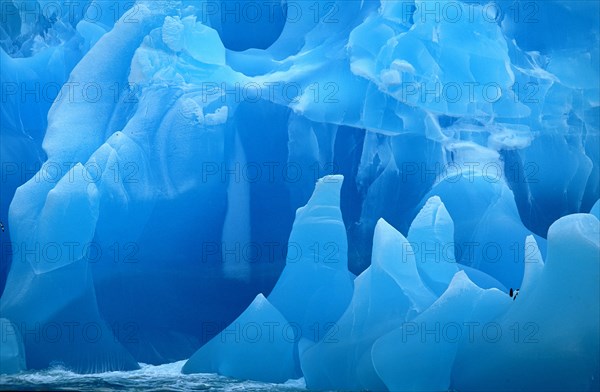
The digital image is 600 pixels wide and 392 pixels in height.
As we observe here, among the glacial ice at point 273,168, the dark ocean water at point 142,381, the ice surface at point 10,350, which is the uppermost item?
the glacial ice at point 273,168

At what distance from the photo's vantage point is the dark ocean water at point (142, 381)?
6.89 m

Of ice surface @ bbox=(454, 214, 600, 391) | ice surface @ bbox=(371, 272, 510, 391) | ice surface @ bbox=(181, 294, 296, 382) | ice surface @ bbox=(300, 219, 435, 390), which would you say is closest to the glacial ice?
ice surface @ bbox=(181, 294, 296, 382)

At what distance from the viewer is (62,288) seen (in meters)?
7.60

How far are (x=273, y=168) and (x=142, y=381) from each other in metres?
2.21

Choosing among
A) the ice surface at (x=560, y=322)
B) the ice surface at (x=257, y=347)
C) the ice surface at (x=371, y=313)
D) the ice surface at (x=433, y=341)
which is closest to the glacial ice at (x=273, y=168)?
the ice surface at (x=257, y=347)

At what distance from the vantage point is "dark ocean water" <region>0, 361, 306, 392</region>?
689 centimetres

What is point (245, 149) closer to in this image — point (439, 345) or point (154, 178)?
point (154, 178)

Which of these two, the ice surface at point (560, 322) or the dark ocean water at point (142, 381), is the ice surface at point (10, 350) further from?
the ice surface at point (560, 322)

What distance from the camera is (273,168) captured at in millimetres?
7848

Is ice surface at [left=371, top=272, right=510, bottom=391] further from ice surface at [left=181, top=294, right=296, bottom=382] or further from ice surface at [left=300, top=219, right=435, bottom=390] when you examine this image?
ice surface at [left=181, top=294, right=296, bottom=382]

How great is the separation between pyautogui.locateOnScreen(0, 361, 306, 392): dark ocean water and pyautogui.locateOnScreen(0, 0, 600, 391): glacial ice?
139 millimetres

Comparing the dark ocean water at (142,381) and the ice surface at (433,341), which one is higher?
the ice surface at (433,341)

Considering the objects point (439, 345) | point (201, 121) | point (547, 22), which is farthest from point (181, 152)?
point (547, 22)

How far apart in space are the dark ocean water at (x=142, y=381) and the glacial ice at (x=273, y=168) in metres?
0.14
